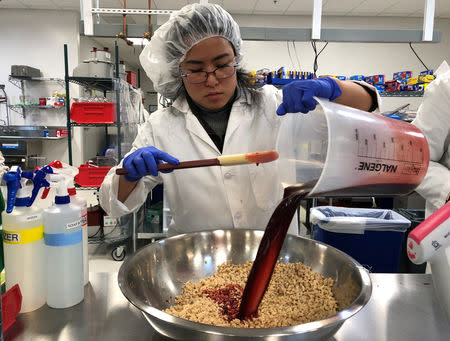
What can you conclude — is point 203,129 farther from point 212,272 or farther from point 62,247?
point 62,247

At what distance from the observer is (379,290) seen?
95 centimetres

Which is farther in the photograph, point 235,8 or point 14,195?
point 235,8

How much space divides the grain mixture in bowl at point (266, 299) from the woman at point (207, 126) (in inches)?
15.7

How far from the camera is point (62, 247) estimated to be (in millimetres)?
765

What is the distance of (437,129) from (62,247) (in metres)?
1.73

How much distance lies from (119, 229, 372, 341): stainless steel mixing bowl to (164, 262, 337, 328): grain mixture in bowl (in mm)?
38

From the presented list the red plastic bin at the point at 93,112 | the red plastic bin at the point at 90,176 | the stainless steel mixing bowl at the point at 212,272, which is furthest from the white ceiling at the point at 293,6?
the stainless steel mixing bowl at the point at 212,272

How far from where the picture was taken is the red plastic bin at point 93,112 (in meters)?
2.88

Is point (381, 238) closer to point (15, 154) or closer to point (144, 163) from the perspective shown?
point (144, 163)

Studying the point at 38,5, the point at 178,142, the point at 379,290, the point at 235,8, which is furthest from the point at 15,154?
the point at 379,290

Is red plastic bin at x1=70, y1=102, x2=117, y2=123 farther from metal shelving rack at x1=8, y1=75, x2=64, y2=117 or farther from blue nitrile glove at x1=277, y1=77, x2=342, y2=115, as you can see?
metal shelving rack at x1=8, y1=75, x2=64, y2=117

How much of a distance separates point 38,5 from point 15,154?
279 centimetres

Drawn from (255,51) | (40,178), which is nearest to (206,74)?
(40,178)

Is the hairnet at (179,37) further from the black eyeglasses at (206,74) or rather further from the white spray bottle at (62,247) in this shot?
the white spray bottle at (62,247)
